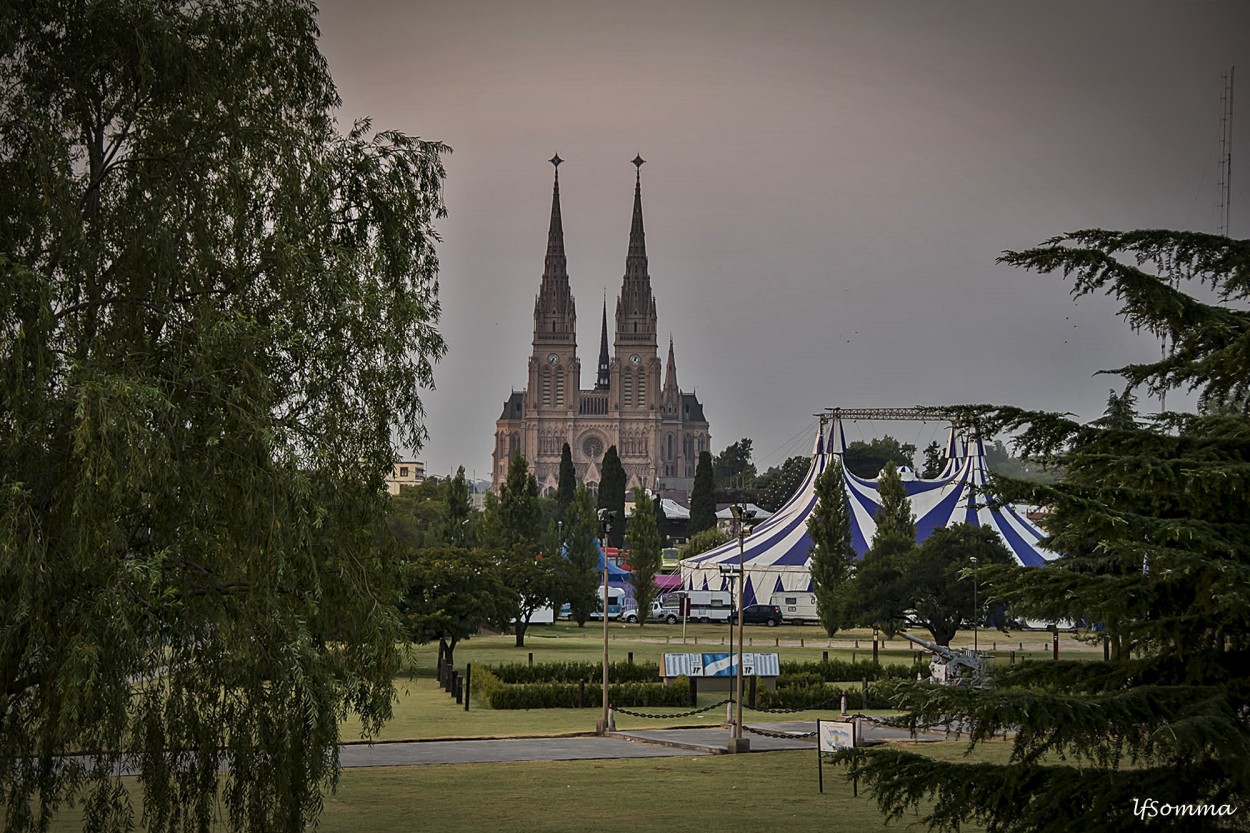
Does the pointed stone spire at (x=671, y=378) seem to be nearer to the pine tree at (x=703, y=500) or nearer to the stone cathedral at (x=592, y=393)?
the stone cathedral at (x=592, y=393)

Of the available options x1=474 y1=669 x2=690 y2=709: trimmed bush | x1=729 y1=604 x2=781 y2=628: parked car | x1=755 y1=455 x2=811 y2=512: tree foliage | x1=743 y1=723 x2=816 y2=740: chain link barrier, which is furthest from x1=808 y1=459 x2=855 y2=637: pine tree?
x1=755 y1=455 x2=811 y2=512: tree foliage

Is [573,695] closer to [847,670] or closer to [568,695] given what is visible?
[568,695]

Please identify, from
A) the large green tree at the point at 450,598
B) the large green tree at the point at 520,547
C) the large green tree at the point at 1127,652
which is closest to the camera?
the large green tree at the point at 1127,652

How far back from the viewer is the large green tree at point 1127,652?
866cm

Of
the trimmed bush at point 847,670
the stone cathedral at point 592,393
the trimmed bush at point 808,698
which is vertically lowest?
the trimmed bush at point 808,698

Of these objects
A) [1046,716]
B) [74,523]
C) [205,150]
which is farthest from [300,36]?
[1046,716]

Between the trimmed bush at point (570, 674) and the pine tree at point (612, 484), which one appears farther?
the pine tree at point (612, 484)

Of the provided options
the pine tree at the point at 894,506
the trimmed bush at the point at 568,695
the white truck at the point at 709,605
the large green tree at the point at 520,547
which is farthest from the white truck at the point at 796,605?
the trimmed bush at the point at 568,695

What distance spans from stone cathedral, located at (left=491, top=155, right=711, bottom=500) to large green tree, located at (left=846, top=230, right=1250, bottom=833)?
158 metres

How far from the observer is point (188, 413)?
10.8m

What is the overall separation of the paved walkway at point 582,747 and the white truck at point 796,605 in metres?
34.1

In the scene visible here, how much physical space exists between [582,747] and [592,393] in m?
157

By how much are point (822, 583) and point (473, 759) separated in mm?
33125

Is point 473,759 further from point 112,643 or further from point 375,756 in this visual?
point 112,643
